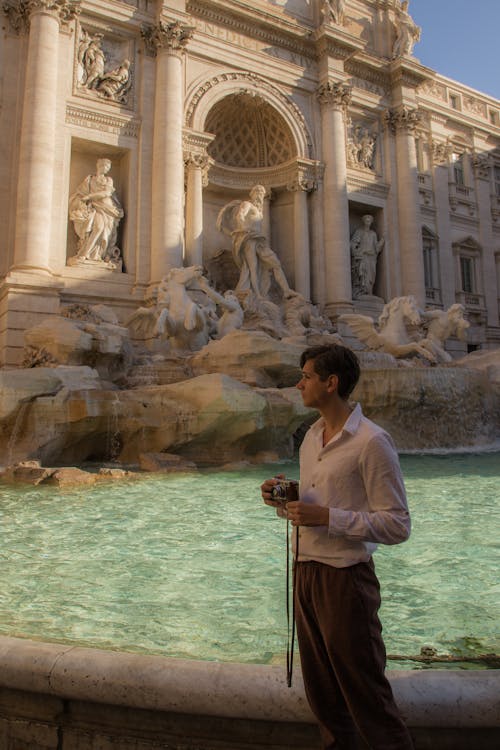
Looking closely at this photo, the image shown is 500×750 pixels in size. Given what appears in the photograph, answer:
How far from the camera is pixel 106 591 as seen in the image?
308cm

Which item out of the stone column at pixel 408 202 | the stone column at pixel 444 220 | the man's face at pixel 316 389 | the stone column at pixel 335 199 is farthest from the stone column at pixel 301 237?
the man's face at pixel 316 389

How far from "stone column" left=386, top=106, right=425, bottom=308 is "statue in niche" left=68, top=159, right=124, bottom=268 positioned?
10.1m

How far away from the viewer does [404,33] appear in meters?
20.9

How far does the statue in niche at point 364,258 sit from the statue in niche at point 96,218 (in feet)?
27.6

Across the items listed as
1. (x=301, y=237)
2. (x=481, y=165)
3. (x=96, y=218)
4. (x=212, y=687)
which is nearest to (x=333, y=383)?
(x=212, y=687)

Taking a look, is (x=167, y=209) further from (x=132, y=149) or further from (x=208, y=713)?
(x=208, y=713)

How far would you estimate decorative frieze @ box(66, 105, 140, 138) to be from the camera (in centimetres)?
1460

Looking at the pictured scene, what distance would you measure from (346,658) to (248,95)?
18572 mm

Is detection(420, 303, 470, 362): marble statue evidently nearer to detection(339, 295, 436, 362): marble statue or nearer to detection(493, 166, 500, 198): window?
detection(339, 295, 436, 362): marble statue

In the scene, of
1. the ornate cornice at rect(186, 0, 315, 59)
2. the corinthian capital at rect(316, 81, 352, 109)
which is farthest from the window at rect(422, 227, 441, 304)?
the ornate cornice at rect(186, 0, 315, 59)

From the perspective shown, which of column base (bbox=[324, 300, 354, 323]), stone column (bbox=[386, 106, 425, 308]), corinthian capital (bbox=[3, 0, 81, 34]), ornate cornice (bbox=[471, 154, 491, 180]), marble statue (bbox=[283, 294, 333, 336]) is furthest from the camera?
ornate cornice (bbox=[471, 154, 491, 180])

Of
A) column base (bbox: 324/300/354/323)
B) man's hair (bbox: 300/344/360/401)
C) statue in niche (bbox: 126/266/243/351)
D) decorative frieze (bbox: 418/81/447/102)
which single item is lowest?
man's hair (bbox: 300/344/360/401)

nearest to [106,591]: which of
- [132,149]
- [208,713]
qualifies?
[208,713]

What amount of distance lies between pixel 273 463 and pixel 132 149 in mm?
10704
